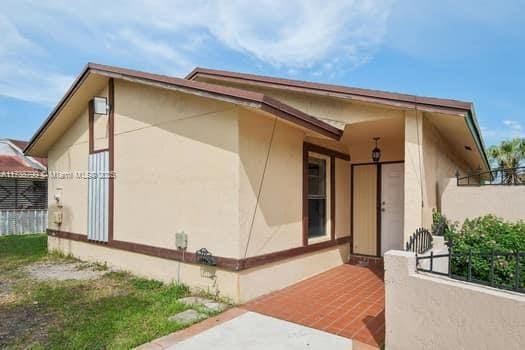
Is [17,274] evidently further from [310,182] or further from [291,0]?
[291,0]

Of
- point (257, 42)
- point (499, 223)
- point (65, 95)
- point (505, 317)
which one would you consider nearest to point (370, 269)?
point (499, 223)

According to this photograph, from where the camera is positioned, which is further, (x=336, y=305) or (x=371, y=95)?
(x=371, y=95)

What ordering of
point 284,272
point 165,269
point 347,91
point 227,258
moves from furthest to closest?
point 165,269 < point 284,272 < point 347,91 < point 227,258

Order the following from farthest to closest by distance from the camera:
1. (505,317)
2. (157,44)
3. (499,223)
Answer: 1. (157,44)
2. (499,223)
3. (505,317)

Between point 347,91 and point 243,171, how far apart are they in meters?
2.29

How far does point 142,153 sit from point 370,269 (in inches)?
218

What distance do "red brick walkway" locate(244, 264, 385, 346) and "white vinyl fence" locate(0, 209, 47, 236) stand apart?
48.1 ft

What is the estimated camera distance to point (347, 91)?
5742mm

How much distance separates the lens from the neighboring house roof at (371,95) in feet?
16.3

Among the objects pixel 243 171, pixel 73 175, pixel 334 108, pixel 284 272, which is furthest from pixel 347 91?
pixel 73 175

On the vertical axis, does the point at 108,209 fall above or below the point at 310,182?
below

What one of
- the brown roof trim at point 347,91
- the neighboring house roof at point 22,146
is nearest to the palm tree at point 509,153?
the brown roof trim at point 347,91

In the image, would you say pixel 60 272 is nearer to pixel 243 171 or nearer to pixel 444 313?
pixel 243 171

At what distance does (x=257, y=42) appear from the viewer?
35.3 feet
